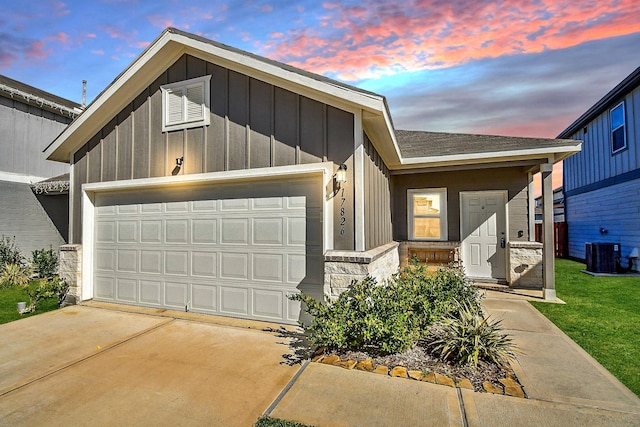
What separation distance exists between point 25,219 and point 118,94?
6.99 meters

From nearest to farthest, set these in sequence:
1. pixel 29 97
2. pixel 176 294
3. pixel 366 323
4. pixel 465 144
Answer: pixel 366 323
pixel 176 294
pixel 465 144
pixel 29 97

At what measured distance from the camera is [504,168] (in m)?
7.66

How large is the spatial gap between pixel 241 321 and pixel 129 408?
7.79 feet

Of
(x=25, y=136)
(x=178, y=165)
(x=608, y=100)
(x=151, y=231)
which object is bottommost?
(x=151, y=231)

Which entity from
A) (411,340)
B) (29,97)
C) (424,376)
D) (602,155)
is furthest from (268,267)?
(602,155)

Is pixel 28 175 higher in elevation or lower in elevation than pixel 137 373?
higher

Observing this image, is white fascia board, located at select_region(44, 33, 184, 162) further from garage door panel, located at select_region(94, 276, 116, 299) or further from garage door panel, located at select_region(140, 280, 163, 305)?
garage door panel, located at select_region(140, 280, 163, 305)

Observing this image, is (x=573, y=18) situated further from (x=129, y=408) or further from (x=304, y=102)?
(x=129, y=408)

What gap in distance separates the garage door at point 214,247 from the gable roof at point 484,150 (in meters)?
3.56

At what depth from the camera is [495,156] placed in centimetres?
664

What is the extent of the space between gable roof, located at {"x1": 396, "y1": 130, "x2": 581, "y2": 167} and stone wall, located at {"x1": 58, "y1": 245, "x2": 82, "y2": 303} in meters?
7.24

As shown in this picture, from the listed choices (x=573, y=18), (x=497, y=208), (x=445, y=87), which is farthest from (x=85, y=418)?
(x=445, y=87)

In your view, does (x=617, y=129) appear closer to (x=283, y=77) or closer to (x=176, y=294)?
(x=283, y=77)

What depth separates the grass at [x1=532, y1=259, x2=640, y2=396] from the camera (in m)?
3.58
